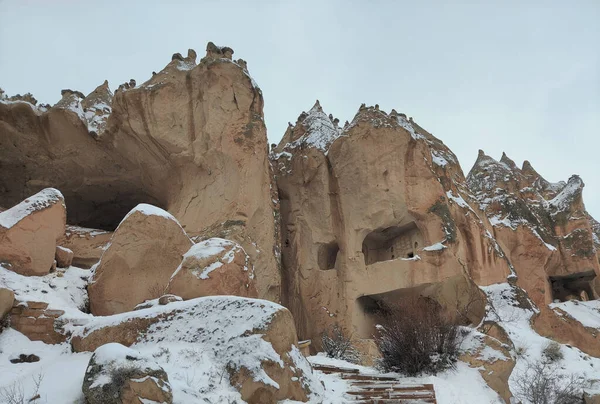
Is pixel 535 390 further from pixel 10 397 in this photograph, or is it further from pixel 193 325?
pixel 10 397

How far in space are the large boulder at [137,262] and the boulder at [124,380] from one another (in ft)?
15.5

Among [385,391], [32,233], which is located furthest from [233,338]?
[32,233]

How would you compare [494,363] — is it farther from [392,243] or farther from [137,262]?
[392,243]

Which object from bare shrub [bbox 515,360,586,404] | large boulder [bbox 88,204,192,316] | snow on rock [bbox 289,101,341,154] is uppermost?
snow on rock [bbox 289,101,341,154]

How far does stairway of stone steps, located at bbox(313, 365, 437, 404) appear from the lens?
6934 millimetres

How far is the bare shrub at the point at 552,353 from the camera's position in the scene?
46.6 feet

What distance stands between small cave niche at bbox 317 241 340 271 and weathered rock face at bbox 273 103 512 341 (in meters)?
0.04

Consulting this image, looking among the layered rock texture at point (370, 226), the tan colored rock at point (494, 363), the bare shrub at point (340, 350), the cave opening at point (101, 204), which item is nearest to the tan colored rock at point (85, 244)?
the cave opening at point (101, 204)

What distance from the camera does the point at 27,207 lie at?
10.2 m

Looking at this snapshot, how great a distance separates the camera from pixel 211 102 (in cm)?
1575

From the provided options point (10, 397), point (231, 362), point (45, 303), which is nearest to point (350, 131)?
point (45, 303)

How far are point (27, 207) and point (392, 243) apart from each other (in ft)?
41.5

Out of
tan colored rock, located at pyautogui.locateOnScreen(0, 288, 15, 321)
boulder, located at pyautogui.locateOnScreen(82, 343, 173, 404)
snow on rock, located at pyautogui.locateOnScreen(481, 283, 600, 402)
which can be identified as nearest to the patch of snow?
snow on rock, located at pyautogui.locateOnScreen(481, 283, 600, 402)

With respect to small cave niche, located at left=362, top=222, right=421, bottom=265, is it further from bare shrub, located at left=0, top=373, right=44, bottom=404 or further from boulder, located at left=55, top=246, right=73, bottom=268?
bare shrub, located at left=0, top=373, right=44, bottom=404
